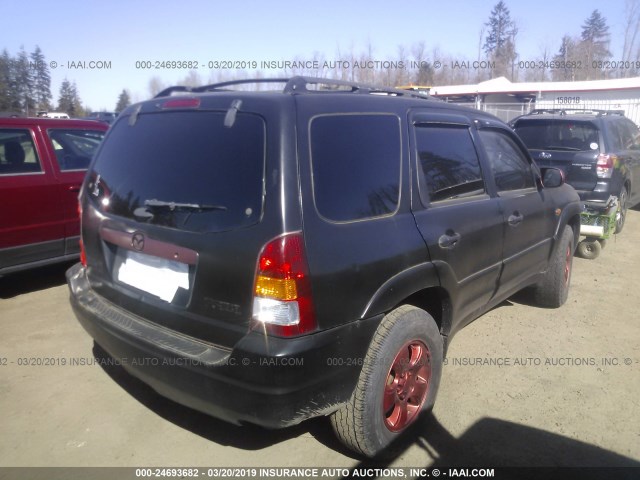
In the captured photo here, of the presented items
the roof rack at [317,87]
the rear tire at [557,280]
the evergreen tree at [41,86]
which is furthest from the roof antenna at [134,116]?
the evergreen tree at [41,86]

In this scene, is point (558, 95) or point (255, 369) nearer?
point (255, 369)

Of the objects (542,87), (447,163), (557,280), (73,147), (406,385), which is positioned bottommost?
(557,280)

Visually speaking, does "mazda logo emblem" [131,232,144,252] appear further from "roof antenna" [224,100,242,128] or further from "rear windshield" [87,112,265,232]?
"roof antenna" [224,100,242,128]

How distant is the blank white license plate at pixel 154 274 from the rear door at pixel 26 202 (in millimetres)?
2662

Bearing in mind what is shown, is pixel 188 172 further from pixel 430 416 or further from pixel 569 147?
pixel 569 147

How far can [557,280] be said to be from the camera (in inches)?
179

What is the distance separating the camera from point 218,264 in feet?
6.87

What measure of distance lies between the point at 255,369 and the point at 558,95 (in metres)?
29.3

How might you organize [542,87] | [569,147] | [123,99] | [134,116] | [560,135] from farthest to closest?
[123,99], [542,87], [560,135], [569,147], [134,116]

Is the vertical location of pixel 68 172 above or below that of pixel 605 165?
above

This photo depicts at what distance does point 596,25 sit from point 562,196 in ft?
218

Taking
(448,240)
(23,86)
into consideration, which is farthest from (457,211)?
(23,86)

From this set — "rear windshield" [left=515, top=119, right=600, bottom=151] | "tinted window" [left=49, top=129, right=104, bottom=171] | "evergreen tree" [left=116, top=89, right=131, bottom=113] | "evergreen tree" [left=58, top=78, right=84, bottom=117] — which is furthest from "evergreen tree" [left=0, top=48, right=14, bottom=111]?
"evergreen tree" [left=116, top=89, right=131, bottom=113]

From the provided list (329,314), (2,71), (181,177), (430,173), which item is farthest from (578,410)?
(2,71)
